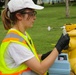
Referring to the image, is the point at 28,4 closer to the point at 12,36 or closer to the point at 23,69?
the point at 12,36

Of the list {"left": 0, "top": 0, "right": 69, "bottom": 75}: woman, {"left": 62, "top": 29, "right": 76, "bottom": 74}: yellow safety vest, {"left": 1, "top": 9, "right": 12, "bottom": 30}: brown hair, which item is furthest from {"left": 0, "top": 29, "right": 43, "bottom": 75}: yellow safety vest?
{"left": 62, "top": 29, "right": 76, "bottom": 74}: yellow safety vest

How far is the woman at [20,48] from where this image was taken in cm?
225

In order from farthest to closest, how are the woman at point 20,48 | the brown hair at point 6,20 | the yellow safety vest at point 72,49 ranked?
the yellow safety vest at point 72,49
the brown hair at point 6,20
the woman at point 20,48

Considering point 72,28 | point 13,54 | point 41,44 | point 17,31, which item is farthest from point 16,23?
point 41,44

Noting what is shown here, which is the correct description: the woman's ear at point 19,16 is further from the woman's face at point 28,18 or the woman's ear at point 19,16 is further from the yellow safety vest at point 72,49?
the yellow safety vest at point 72,49

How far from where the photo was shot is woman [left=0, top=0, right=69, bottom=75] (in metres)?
2.25

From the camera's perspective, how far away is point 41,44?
863 centimetres

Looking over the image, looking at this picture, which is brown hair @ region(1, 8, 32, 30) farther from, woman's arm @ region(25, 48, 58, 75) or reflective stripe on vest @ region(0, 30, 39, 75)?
woman's arm @ region(25, 48, 58, 75)

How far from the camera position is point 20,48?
2232 mm

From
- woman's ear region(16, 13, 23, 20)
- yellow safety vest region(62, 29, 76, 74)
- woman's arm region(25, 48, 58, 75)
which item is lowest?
yellow safety vest region(62, 29, 76, 74)

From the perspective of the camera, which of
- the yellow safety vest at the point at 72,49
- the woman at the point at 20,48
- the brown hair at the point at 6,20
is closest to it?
the woman at the point at 20,48

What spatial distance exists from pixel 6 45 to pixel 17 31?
135 mm

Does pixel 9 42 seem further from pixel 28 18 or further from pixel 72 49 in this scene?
pixel 72 49

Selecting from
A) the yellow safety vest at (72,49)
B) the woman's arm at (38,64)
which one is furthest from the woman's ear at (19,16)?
the yellow safety vest at (72,49)
